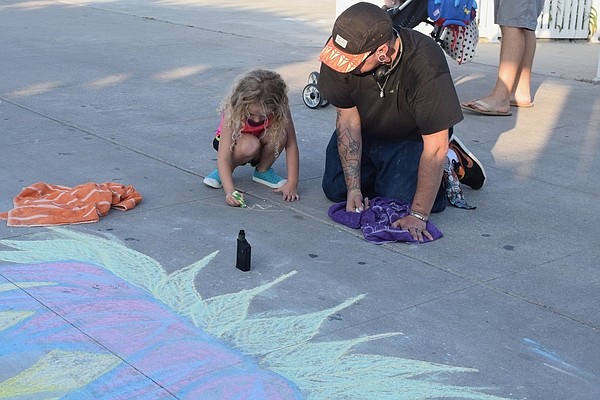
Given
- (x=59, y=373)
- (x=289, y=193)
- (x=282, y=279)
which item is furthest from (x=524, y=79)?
(x=59, y=373)

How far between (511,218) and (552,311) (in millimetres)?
1156

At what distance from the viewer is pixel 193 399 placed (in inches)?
118

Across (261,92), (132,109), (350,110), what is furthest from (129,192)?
(132,109)

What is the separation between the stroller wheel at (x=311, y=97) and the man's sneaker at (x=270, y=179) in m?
1.94

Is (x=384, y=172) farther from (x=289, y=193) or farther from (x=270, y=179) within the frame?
(x=270, y=179)

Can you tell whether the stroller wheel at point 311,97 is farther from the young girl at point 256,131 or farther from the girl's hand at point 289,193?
the girl's hand at point 289,193

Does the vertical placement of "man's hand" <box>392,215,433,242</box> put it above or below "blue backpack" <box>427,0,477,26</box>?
below

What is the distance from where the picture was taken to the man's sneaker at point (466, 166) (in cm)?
511

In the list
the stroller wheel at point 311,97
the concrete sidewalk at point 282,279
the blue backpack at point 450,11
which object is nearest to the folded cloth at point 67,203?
the concrete sidewalk at point 282,279

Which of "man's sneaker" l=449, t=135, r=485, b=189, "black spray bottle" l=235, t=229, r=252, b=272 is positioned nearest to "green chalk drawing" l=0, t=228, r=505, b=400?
"black spray bottle" l=235, t=229, r=252, b=272

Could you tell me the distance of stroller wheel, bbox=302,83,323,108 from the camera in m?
7.10

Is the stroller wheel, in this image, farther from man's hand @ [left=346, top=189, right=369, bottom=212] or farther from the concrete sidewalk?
man's hand @ [left=346, top=189, right=369, bottom=212]

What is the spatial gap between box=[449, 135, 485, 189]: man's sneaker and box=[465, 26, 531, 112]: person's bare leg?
81.1 inches

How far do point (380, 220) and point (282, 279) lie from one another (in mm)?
761
